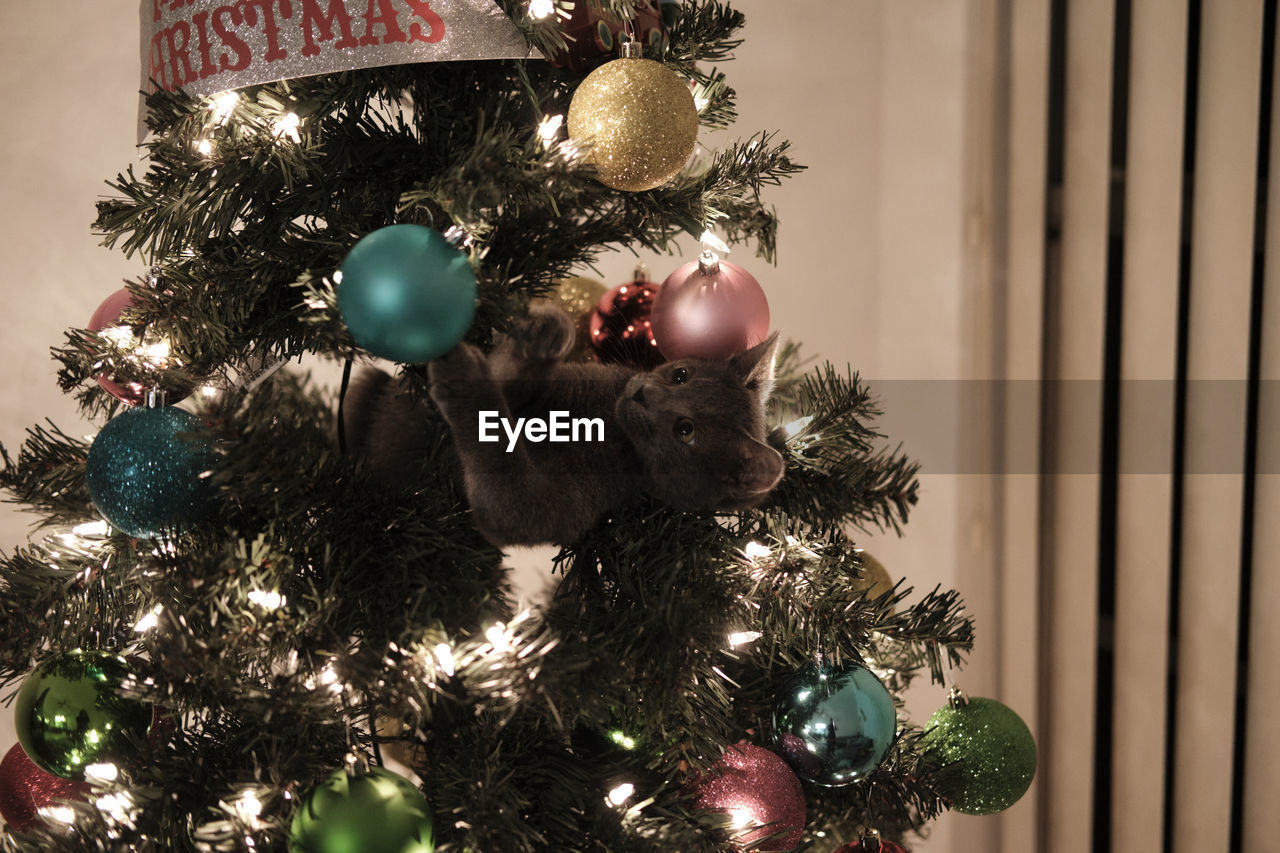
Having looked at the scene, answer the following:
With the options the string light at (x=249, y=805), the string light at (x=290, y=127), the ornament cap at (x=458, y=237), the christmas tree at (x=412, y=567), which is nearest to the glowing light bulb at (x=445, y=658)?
the christmas tree at (x=412, y=567)

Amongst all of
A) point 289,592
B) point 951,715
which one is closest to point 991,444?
point 951,715

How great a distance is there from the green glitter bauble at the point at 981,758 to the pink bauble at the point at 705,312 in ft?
1.03

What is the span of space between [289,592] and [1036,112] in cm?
113

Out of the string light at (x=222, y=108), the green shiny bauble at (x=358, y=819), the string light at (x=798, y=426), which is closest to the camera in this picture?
the green shiny bauble at (x=358, y=819)

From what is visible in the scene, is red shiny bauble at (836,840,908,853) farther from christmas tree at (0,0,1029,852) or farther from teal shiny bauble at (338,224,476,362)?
teal shiny bauble at (338,224,476,362)

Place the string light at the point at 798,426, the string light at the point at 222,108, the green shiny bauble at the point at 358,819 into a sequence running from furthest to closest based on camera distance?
the string light at the point at 798,426 → the string light at the point at 222,108 → the green shiny bauble at the point at 358,819

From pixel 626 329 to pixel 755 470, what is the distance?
0.20 meters

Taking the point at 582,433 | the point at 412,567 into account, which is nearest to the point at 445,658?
the point at 412,567

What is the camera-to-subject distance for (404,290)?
41 cm

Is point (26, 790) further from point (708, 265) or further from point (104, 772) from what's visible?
point (708, 265)

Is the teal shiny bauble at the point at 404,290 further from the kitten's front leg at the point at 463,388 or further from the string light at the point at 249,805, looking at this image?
the string light at the point at 249,805

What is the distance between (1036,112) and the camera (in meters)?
1.15

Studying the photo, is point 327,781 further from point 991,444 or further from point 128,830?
point 991,444

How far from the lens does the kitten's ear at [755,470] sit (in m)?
0.50
